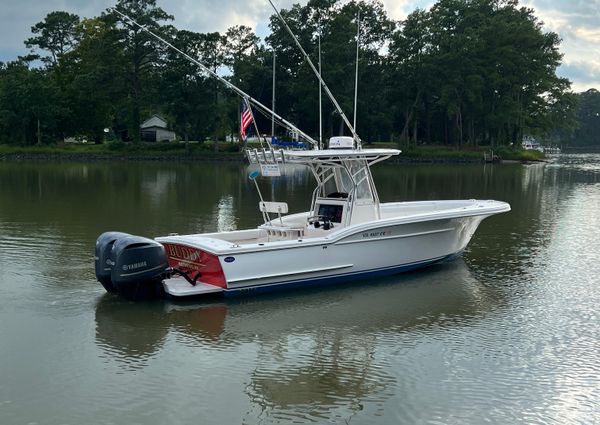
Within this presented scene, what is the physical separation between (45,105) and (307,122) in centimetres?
2858

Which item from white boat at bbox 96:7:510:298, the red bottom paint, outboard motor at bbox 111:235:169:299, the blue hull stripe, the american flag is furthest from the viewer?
the american flag

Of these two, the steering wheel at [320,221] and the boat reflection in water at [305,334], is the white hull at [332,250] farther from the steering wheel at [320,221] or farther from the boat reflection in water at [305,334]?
the boat reflection in water at [305,334]

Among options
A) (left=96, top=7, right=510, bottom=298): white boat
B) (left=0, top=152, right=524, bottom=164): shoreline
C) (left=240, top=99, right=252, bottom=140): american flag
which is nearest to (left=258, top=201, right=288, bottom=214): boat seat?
(left=96, top=7, right=510, bottom=298): white boat

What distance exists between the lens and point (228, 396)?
764 centimetres

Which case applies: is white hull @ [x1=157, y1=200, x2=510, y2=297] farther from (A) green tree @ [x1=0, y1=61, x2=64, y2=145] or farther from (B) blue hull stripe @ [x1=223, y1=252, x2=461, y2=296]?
(A) green tree @ [x1=0, y1=61, x2=64, y2=145]

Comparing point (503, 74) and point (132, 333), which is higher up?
point (503, 74)

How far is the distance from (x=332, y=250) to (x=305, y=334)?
8.30 ft

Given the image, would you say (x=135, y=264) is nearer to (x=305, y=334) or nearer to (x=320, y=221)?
(x=305, y=334)

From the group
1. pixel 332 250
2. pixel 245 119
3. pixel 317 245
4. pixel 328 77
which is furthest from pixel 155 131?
pixel 317 245

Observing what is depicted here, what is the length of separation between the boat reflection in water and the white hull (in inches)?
13.2

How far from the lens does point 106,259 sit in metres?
10.8

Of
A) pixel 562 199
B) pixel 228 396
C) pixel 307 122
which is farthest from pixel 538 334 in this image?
pixel 307 122

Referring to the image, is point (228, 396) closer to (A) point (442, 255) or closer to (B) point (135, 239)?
(B) point (135, 239)

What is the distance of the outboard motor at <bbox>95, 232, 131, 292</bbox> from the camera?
10.8m
